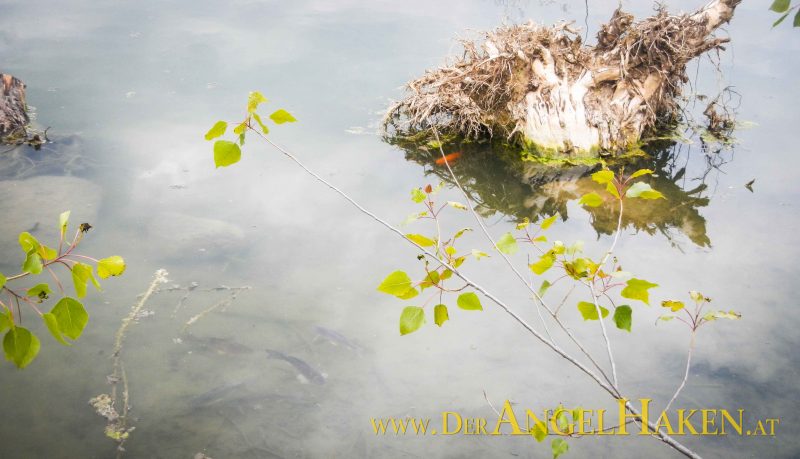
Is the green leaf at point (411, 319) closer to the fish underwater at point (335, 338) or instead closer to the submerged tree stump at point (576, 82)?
the fish underwater at point (335, 338)

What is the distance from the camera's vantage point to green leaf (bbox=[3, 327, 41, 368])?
3.14 ft

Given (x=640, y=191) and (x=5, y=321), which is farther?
(x=640, y=191)

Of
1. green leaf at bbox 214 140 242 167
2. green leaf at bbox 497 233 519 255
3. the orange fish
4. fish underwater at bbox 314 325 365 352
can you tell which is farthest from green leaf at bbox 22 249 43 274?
the orange fish

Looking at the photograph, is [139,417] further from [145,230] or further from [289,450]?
[145,230]

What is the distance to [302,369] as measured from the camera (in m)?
2.69

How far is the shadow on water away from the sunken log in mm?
3005

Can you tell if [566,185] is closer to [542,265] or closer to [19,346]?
[542,265]

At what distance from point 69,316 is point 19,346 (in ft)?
0.30

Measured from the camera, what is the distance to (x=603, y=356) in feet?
9.16

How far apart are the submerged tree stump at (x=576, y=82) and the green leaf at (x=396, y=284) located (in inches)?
124

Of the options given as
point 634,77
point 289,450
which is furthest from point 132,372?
point 634,77

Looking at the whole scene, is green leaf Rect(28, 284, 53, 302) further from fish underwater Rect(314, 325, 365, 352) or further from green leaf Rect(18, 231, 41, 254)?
fish underwater Rect(314, 325, 365, 352)

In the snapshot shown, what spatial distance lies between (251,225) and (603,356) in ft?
7.37

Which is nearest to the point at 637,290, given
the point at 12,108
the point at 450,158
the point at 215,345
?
the point at 215,345
